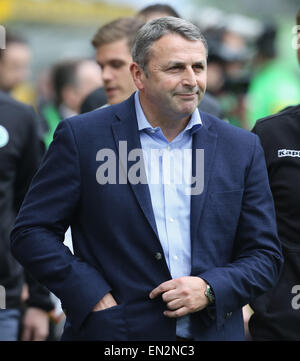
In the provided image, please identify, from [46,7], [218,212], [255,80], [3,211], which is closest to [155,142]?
[218,212]

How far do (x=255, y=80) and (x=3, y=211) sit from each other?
434cm

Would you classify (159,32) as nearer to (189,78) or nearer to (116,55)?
(189,78)

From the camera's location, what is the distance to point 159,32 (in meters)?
3.43

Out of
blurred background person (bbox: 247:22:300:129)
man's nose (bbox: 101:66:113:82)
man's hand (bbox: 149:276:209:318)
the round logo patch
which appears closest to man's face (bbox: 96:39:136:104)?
man's nose (bbox: 101:66:113:82)

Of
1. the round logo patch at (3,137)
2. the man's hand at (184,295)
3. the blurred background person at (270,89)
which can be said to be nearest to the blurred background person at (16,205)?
the round logo patch at (3,137)

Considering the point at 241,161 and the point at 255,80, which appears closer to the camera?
the point at 241,161

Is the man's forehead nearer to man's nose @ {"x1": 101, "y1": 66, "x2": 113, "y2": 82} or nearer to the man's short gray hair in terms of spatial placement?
the man's short gray hair

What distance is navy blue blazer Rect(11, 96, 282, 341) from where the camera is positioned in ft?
10.8

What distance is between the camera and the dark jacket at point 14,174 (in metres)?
4.54

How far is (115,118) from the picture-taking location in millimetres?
3516

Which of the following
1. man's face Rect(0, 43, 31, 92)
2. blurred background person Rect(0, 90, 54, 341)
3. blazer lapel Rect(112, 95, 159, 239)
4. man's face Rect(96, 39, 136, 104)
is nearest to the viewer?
blazer lapel Rect(112, 95, 159, 239)

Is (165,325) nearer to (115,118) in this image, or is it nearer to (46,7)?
(115,118)

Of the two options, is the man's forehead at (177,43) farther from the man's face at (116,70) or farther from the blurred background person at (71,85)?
the blurred background person at (71,85)

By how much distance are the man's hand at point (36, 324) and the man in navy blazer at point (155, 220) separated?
1339mm
